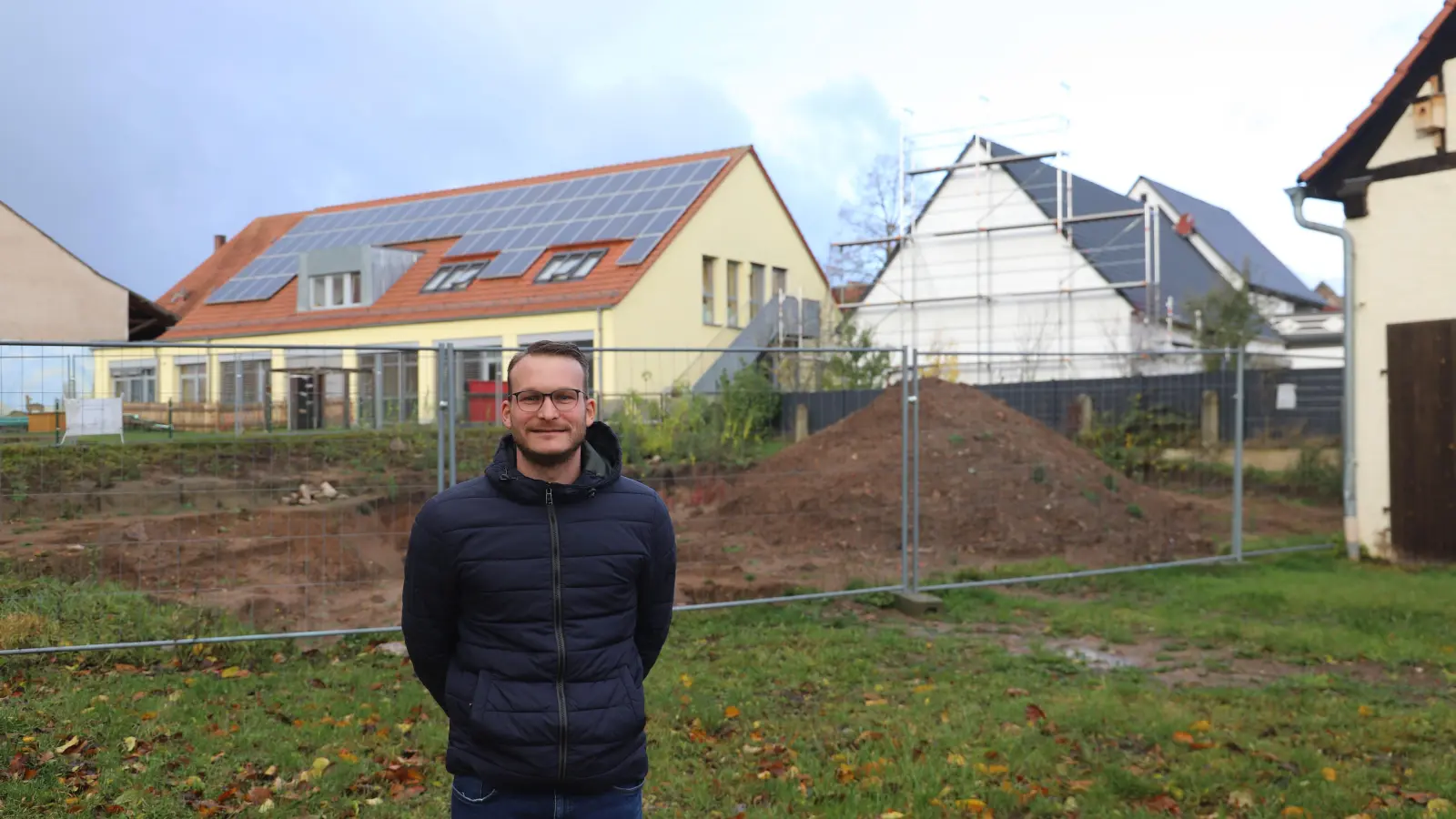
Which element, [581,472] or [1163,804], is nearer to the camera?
[581,472]

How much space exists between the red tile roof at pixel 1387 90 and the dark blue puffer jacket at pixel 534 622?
11.6m

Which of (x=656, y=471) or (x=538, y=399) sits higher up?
(x=538, y=399)

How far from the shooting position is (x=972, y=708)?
21.5ft

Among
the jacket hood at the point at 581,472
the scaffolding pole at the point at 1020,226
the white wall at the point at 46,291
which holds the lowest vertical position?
the jacket hood at the point at 581,472

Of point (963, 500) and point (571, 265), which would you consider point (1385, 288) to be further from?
point (571, 265)

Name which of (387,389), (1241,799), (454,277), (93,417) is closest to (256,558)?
(93,417)

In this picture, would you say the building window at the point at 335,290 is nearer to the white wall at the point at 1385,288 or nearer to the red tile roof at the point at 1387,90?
the red tile roof at the point at 1387,90

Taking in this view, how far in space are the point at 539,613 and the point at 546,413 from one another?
1.61 feet

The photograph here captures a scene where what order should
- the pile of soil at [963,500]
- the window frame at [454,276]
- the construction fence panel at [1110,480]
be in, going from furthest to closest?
the window frame at [454,276], the construction fence panel at [1110,480], the pile of soil at [963,500]

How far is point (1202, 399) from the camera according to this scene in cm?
1228

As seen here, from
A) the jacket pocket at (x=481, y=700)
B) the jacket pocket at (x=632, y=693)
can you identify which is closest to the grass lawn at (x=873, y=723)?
the jacket pocket at (x=632, y=693)

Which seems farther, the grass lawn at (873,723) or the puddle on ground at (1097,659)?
the puddle on ground at (1097,659)

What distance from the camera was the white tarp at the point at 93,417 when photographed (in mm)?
7160

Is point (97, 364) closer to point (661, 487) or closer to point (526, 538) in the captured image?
point (661, 487)
